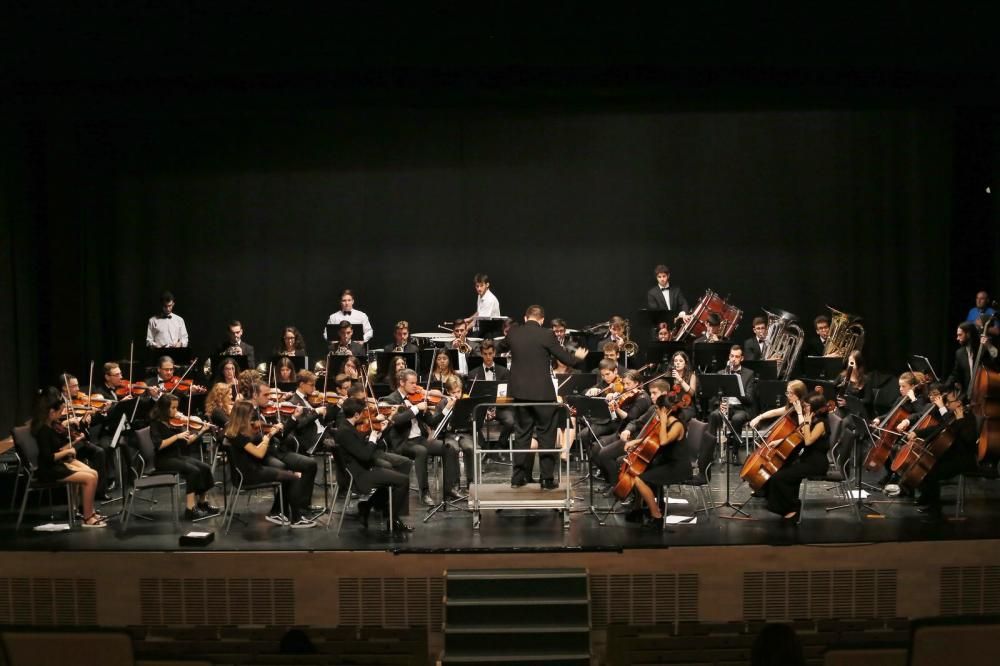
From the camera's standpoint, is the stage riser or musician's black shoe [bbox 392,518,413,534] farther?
musician's black shoe [bbox 392,518,413,534]

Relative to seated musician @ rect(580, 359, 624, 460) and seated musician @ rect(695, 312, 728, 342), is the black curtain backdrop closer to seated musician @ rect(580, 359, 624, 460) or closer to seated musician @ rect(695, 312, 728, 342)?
seated musician @ rect(695, 312, 728, 342)

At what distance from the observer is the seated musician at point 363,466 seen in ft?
30.3

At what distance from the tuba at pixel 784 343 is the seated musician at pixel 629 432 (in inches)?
174

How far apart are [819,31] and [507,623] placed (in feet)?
23.2

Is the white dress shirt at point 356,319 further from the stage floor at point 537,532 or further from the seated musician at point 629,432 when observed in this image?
the seated musician at point 629,432

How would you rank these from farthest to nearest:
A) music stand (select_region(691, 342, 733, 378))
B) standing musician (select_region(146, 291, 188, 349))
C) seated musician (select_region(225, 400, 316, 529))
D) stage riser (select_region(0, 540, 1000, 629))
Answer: standing musician (select_region(146, 291, 188, 349)), music stand (select_region(691, 342, 733, 378)), seated musician (select_region(225, 400, 316, 529)), stage riser (select_region(0, 540, 1000, 629))

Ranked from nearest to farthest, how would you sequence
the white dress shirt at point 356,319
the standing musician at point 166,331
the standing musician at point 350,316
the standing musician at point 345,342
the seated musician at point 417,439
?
the seated musician at point 417,439 < the standing musician at point 345,342 < the standing musician at point 350,316 < the white dress shirt at point 356,319 < the standing musician at point 166,331

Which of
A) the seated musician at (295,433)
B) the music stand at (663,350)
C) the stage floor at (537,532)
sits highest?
the music stand at (663,350)

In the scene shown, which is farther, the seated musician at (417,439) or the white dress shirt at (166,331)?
the white dress shirt at (166,331)

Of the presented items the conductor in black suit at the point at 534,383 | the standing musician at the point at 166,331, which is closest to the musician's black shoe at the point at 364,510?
the conductor in black suit at the point at 534,383

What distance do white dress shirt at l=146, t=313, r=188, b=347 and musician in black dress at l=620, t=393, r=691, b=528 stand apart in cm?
803

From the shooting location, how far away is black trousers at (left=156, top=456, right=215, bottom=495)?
32.1 feet

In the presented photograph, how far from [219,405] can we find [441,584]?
2.96m

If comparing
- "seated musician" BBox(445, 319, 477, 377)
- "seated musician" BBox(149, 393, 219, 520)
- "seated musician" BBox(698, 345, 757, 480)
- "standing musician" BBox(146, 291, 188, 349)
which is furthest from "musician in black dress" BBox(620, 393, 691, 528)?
"standing musician" BBox(146, 291, 188, 349)
